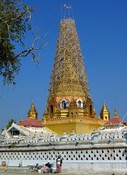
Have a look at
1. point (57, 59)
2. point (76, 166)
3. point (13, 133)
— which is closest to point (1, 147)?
point (13, 133)

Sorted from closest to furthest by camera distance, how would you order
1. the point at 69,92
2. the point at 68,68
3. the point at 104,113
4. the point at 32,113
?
the point at 69,92, the point at 68,68, the point at 32,113, the point at 104,113

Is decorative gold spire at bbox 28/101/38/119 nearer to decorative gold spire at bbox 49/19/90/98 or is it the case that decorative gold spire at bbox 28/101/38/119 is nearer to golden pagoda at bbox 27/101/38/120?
golden pagoda at bbox 27/101/38/120

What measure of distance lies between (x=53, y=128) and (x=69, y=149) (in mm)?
16971

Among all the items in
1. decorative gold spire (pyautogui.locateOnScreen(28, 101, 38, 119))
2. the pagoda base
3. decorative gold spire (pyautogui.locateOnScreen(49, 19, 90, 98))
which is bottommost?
the pagoda base

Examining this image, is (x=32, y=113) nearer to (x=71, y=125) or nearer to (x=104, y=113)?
(x=71, y=125)

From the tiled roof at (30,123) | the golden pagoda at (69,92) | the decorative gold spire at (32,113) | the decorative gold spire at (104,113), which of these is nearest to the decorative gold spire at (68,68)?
the golden pagoda at (69,92)

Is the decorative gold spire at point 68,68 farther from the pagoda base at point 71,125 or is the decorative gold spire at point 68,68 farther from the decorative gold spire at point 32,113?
the pagoda base at point 71,125

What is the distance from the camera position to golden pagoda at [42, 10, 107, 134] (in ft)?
145

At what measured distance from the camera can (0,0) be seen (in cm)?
1220

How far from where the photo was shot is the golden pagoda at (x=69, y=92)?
44.2 metres

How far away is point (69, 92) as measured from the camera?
155 ft

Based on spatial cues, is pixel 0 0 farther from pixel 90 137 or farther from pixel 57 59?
pixel 57 59

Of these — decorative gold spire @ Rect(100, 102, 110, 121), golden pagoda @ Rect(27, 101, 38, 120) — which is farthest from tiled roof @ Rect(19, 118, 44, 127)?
decorative gold spire @ Rect(100, 102, 110, 121)

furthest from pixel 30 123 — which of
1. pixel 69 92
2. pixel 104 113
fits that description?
pixel 104 113
